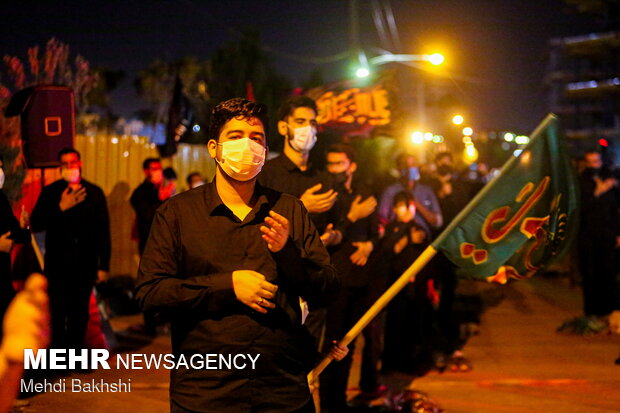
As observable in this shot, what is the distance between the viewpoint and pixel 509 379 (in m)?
7.04

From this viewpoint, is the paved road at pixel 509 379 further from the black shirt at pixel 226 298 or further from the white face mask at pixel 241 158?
the white face mask at pixel 241 158

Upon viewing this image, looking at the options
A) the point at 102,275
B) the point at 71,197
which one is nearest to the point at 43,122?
the point at 71,197

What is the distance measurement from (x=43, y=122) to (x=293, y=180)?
3.41m

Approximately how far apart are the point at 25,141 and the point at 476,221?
15.9 feet

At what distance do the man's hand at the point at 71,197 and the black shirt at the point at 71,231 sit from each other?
0.09 meters

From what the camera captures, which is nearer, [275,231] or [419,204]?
[275,231]

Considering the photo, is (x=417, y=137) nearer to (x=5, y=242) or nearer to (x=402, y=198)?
(x=402, y=198)

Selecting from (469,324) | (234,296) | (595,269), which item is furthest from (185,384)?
(595,269)

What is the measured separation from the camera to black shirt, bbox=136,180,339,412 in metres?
2.81

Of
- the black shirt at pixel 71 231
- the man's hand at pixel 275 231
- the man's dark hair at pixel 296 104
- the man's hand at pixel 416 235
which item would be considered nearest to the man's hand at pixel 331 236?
Answer: the man's dark hair at pixel 296 104

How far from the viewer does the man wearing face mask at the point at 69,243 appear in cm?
646

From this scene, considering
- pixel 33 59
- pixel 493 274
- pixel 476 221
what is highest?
pixel 33 59

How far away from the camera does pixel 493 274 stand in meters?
4.30

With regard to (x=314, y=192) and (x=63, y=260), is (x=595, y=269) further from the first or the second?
(x=63, y=260)
